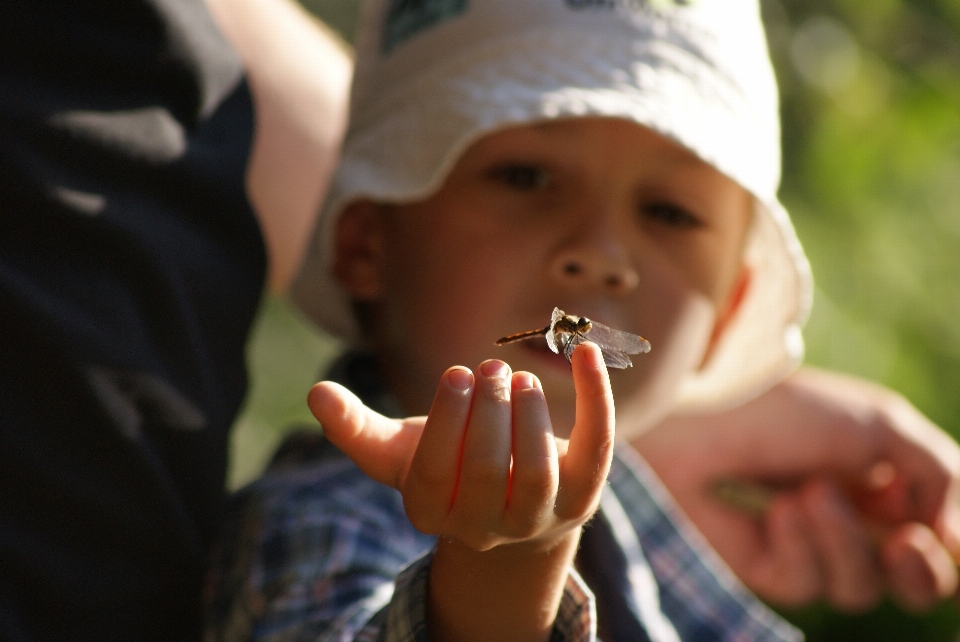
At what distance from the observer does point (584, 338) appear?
0.64 metres

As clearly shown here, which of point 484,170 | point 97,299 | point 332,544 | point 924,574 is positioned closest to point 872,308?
point 924,574

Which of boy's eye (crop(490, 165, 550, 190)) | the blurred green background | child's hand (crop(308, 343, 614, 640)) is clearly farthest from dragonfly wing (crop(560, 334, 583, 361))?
the blurred green background

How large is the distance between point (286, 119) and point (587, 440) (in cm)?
85

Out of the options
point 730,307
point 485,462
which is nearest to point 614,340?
point 485,462

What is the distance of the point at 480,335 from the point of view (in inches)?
33.3

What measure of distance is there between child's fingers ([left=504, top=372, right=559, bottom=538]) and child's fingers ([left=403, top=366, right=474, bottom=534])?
1.1 inches

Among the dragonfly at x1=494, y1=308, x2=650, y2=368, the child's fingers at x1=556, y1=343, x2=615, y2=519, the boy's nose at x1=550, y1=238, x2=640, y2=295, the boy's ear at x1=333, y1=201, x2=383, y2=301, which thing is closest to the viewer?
the child's fingers at x1=556, y1=343, x2=615, y2=519

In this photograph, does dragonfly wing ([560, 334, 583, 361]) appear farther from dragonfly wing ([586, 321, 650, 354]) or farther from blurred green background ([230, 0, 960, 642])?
blurred green background ([230, 0, 960, 642])

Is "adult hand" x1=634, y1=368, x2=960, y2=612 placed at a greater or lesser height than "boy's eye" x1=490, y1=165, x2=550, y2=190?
lesser

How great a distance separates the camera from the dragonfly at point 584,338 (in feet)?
2.01

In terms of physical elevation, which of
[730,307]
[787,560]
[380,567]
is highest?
[730,307]

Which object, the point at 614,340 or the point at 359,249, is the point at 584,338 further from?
the point at 359,249

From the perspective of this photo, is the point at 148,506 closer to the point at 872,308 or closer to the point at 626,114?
the point at 626,114

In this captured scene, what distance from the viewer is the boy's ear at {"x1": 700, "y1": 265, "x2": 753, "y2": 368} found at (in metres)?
1.10
